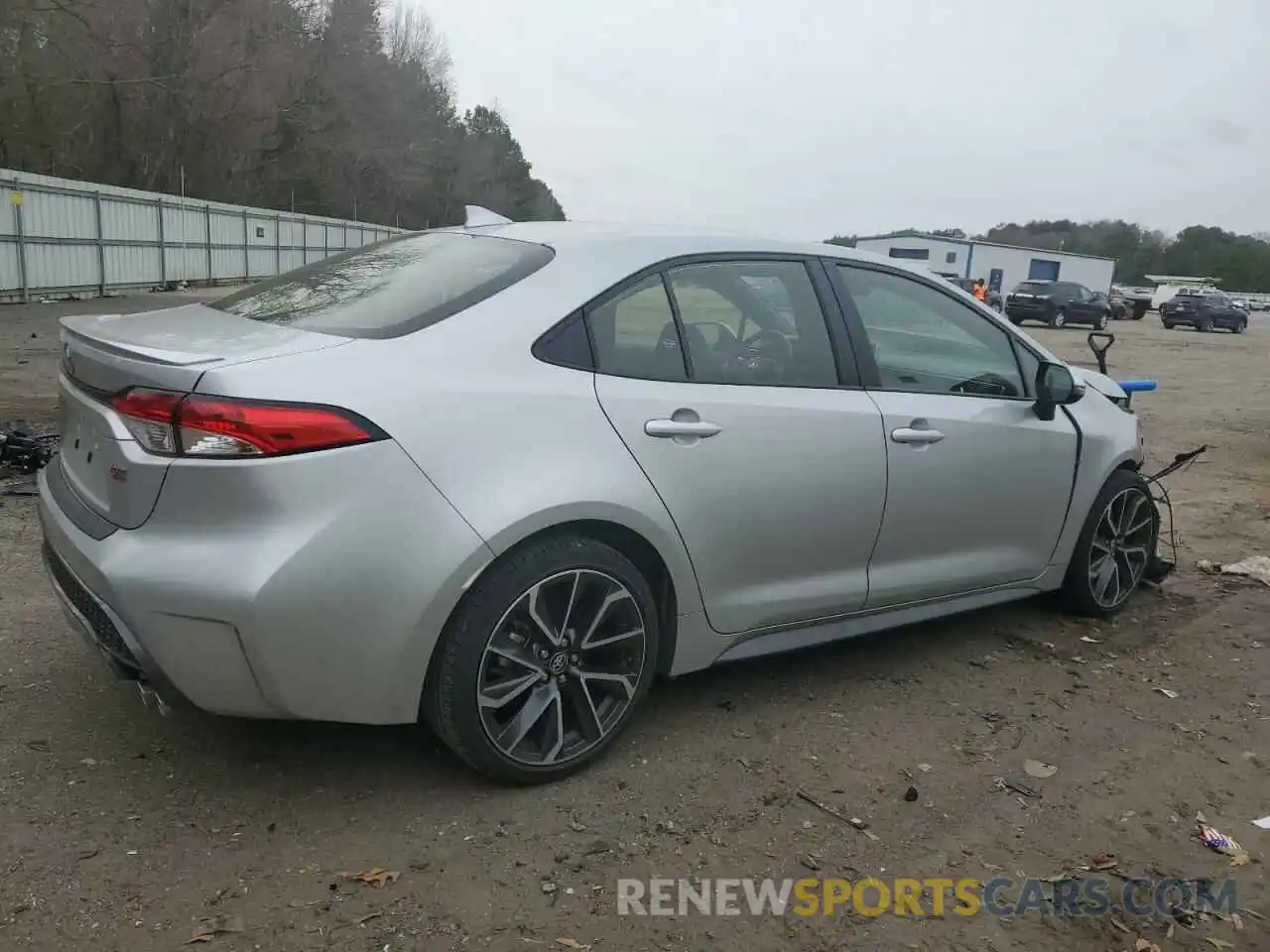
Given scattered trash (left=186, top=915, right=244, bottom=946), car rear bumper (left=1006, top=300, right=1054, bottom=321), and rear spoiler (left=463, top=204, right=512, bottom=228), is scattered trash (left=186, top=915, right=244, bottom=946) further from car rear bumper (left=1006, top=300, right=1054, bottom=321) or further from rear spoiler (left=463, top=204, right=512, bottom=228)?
car rear bumper (left=1006, top=300, right=1054, bottom=321)

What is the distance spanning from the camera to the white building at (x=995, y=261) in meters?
54.2

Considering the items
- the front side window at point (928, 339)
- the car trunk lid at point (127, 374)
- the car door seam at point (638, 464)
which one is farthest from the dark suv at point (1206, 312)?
the car trunk lid at point (127, 374)

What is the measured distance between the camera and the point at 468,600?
2.75 m

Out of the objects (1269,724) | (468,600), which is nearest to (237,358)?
(468,600)

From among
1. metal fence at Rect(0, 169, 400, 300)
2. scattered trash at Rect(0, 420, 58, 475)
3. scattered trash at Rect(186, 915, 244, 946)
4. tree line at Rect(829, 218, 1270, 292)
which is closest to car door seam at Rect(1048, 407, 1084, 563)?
scattered trash at Rect(186, 915, 244, 946)

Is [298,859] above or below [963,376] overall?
below

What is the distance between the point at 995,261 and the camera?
5812 centimetres

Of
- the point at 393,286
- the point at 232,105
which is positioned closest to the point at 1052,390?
the point at 393,286

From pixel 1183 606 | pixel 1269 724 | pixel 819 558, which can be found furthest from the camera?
pixel 1183 606

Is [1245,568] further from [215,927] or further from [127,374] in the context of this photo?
[127,374]

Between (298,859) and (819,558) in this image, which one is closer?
(298,859)

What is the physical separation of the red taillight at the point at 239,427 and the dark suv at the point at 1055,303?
3301 centimetres

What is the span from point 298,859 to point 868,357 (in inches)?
95.0

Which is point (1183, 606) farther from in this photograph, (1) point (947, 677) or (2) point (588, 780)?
(2) point (588, 780)
